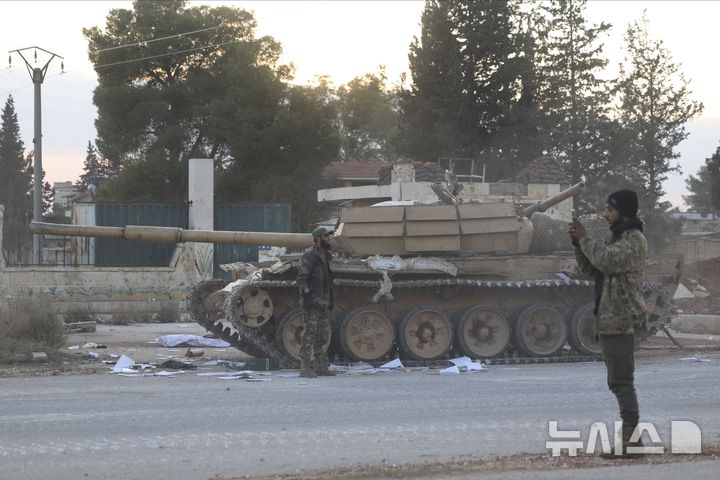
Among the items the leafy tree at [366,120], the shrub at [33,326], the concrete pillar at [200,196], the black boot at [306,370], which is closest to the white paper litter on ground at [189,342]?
the shrub at [33,326]

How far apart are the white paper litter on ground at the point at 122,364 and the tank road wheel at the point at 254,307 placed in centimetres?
163

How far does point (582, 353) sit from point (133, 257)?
1634cm

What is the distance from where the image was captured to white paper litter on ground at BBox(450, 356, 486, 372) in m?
14.9

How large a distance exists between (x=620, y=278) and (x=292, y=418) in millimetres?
3510

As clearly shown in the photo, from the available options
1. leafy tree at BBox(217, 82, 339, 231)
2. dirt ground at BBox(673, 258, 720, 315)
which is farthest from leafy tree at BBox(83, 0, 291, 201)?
dirt ground at BBox(673, 258, 720, 315)

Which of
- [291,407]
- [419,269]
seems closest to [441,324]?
[419,269]

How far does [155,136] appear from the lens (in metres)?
44.3

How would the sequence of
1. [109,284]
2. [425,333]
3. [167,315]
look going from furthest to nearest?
[109,284] < [167,315] < [425,333]

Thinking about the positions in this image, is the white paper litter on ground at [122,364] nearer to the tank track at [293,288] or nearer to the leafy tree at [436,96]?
the tank track at [293,288]

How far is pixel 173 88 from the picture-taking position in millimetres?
43969

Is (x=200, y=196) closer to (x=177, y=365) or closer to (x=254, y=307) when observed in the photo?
(x=254, y=307)

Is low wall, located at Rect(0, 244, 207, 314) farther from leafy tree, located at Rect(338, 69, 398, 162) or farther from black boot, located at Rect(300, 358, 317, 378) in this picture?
leafy tree, located at Rect(338, 69, 398, 162)

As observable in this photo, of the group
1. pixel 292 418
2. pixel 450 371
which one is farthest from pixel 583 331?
pixel 292 418

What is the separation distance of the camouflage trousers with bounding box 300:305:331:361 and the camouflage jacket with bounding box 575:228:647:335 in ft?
21.2
